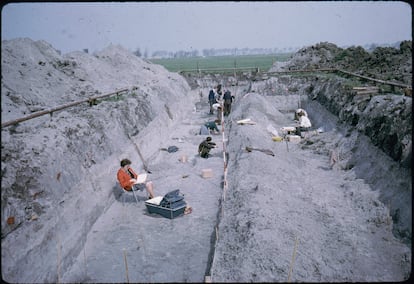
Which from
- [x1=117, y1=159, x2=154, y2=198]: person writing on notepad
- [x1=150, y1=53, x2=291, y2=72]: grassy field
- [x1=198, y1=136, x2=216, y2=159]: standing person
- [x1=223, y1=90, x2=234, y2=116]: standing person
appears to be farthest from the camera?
[x1=150, y1=53, x2=291, y2=72]: grassy field

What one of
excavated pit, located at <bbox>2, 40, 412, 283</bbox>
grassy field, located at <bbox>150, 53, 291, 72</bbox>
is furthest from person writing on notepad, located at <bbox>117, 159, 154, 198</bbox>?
grassy field, located at <bbox>150, 53, 291, 72</bbox>

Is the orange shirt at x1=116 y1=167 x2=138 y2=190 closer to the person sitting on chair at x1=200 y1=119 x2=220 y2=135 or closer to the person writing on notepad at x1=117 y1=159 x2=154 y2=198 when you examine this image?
the person writing on notepad at x1=117 y1=159 x2=154 y2=198

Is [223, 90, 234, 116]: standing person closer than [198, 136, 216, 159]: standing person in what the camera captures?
No

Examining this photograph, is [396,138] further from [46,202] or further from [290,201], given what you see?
[46,202]

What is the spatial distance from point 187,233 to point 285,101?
20.2 metres

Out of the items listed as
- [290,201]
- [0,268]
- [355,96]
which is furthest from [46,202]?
[355,96]

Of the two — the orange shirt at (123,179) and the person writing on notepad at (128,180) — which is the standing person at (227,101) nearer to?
the person writing on notepad at (128,180)

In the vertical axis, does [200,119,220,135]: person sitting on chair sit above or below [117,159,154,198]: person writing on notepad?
Answer: below

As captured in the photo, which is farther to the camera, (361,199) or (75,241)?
(361,199)

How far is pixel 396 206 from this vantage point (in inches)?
303

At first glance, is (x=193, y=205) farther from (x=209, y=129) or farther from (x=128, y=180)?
(x=209, y=129)

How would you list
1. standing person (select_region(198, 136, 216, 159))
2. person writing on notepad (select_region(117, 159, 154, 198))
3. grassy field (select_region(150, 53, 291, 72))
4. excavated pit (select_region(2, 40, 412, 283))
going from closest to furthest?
excavated pit (select_region(2, 40, 412, 283)), person writing on notepad (select_region(117, 159, 154, 198)), standing person (select_region(198, 136, 216, 159)), grassy field (select_region(150, 53, 291, 72))

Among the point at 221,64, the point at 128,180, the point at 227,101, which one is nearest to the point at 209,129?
the point at 227,101

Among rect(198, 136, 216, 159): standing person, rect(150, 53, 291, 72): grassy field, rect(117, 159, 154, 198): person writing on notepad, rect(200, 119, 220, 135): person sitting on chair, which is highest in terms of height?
rect(117, 159, 154, 198): person writing on notepad
